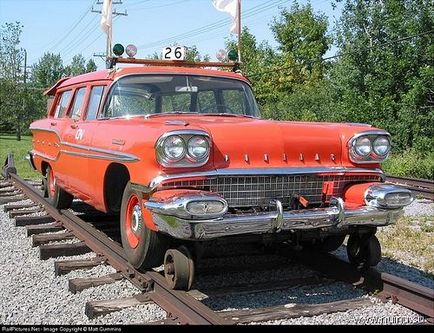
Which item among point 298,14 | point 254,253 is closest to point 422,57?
point 254,253

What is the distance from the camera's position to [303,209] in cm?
441

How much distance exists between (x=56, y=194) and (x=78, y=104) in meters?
1.45

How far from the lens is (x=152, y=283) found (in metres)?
→ 4.48

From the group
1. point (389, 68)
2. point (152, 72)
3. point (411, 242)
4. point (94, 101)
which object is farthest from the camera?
point (389, 68)

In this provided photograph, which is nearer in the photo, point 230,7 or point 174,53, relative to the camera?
point 174,53

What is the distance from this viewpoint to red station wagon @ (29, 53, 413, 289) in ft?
13.3

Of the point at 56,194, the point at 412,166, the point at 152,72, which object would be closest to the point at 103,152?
the point at 152,72

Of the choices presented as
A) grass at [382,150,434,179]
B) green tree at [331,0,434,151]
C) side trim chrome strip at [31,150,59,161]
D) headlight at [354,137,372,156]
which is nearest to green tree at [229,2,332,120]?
green tree at [331,0,434,151]

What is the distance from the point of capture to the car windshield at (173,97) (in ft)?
18.2

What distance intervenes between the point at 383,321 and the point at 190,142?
1.82 meters

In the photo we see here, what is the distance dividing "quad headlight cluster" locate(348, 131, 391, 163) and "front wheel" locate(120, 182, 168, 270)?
168cm

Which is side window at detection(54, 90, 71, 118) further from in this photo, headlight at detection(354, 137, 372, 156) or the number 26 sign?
headlight at detection(354, 137, 372, 156)

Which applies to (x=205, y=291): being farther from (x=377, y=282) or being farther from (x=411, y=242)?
(x=411, y=242)

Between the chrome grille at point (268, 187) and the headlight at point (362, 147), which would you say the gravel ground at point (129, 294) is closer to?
the chrome grille at point (268, 187)
